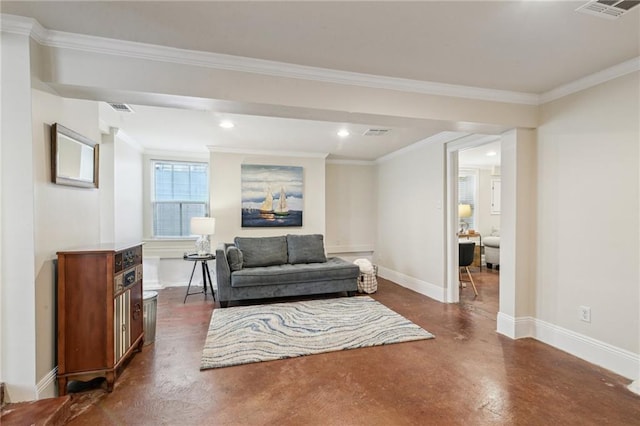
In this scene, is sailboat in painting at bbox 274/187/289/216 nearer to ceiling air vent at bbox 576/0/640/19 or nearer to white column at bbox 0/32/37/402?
white column at bbox 0/32/37/402

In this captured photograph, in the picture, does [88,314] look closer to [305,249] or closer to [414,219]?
[305,249]

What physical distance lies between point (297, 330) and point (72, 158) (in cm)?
247

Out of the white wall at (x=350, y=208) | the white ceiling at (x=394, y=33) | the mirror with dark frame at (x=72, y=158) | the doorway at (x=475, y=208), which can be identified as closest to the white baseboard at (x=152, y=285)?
the mirror with dark frame at (x=72, y=158)

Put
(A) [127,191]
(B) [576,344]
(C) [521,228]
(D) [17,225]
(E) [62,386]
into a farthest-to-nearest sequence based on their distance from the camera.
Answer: (A) [127,191] < (C) [521,228] < (B) [576,344] < (E) [62,386] < (D) [17,225]

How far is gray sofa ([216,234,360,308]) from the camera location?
4043mm

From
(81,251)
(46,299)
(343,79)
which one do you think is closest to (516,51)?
(343,79)

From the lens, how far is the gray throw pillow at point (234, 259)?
4.15m

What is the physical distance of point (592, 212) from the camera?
2.54 metres

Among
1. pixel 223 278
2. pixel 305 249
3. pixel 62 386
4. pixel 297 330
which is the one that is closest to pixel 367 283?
pixel 305 249

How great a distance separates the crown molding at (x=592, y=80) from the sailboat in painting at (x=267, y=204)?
3.96 metres

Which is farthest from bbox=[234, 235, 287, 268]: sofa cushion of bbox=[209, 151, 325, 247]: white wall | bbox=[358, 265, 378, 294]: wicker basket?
bbox=[358, 265, 378, 294]: wicker basket

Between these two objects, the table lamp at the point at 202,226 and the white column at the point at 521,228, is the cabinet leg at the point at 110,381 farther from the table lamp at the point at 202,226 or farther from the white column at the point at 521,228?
the white column at the point at 521,228

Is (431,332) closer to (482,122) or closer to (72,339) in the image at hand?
(482,122)

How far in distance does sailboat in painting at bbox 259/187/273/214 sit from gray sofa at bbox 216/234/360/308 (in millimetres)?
720
